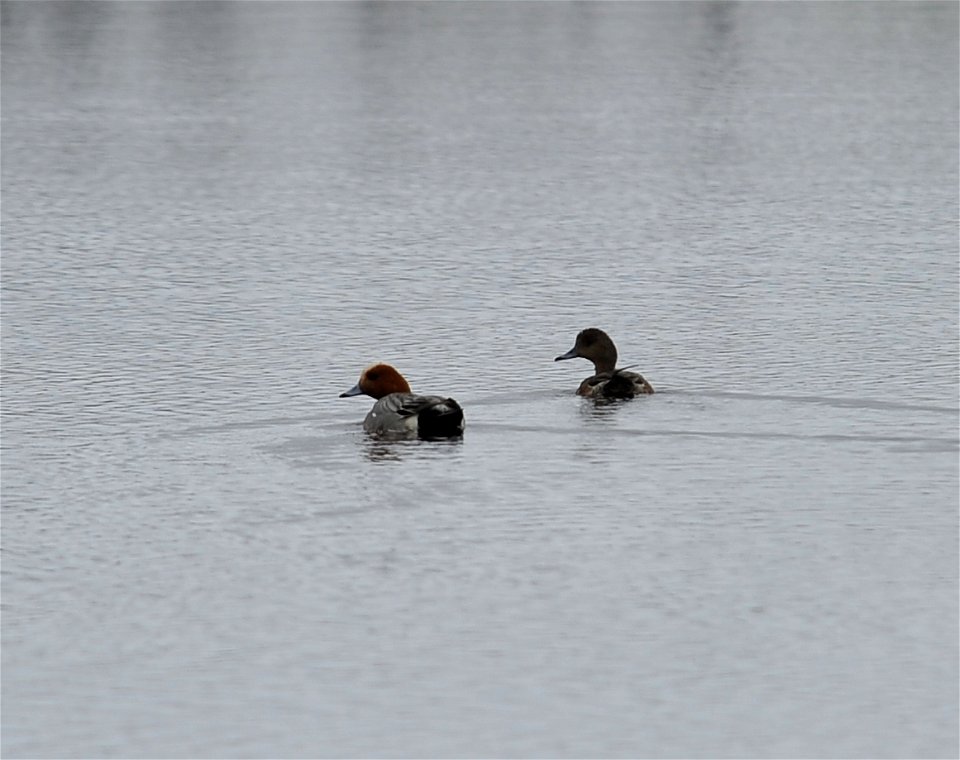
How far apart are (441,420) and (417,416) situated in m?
0.18

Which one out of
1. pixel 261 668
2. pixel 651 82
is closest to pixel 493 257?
pixel 261 668

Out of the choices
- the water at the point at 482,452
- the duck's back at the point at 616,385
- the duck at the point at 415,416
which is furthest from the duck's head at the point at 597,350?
the duck at the point at 415,416

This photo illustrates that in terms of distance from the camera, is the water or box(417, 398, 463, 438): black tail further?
box(417, 398, 463, 438): black tail

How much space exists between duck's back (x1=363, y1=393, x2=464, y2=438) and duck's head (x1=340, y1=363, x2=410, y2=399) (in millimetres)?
453

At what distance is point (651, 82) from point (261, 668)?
125 ft

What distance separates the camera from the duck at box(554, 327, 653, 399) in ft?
49.9

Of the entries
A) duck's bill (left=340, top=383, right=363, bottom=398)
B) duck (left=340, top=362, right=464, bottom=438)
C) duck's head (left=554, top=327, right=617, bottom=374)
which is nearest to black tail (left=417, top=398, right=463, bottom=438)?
duck (left=340, top=362, right=464, bottom=438)

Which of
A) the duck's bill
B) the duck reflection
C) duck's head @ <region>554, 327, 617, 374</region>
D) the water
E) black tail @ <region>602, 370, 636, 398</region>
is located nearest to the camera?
the water

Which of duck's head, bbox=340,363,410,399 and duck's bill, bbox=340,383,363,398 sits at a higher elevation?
duck's head, bbox=340,363,410,399

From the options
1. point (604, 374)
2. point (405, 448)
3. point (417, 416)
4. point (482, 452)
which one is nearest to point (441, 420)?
point (417, 416)

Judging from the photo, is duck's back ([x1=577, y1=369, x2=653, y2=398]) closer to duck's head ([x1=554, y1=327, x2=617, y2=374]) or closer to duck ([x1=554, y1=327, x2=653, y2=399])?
duck ([x1=554, y1=327, x2=653, y2=399])

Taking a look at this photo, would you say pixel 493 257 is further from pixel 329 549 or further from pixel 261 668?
pixel 261 668

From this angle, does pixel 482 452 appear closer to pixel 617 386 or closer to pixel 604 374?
pixel 617 386

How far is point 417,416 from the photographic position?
46.2ft
